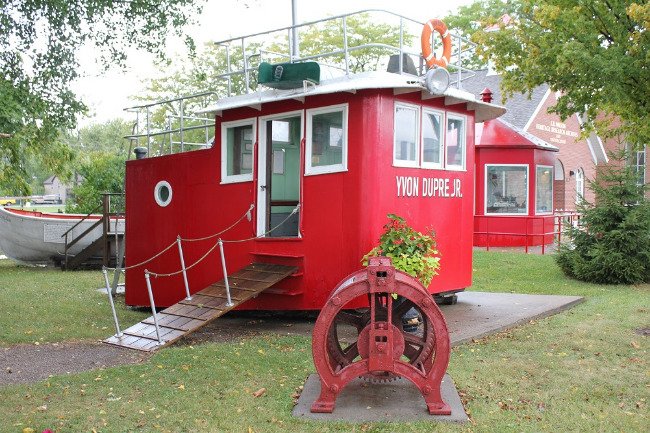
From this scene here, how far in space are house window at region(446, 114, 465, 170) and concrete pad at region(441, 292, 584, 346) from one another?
2.11m

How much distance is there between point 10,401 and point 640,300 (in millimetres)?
9843

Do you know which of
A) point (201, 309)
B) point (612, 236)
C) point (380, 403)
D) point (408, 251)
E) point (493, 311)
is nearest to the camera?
point (380, 403)

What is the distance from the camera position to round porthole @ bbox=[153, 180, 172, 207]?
39.1ft

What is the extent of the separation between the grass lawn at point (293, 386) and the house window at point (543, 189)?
13.1 metres

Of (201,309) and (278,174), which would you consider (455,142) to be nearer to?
(278,174)

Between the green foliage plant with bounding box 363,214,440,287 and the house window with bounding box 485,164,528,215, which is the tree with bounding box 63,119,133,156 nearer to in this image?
the house window with bounding box 485,164,528,215

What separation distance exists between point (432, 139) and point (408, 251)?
2217 millimetres

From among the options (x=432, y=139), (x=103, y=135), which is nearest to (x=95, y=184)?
(x=432, y=139)

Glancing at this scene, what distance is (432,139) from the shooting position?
33.7 feet

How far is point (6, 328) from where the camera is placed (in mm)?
10227

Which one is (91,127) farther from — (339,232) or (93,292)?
(339,232)

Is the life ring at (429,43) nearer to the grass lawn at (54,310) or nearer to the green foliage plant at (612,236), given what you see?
the grass lawn at (54,310)

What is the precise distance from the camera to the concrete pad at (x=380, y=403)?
6055 millimetres

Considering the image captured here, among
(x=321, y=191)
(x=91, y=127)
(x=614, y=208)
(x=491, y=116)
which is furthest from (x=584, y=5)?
(x=91, y=127)
